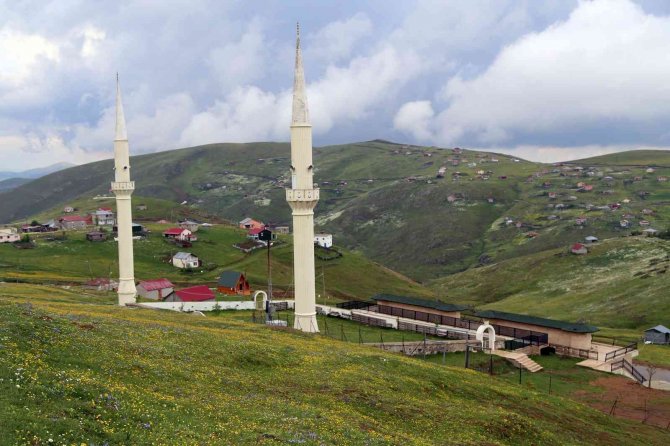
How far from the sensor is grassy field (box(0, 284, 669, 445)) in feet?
59.9

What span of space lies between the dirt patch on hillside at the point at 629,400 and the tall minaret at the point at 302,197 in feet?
83.6

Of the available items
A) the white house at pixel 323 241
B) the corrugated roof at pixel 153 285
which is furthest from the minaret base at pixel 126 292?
the white house at pixel 323 241

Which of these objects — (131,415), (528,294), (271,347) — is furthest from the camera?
(528,294)

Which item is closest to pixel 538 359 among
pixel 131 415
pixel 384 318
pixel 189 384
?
pixel 384 318

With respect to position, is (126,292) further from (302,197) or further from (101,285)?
(302,197)

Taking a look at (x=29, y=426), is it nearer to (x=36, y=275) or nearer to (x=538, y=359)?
(x=538, y=359)

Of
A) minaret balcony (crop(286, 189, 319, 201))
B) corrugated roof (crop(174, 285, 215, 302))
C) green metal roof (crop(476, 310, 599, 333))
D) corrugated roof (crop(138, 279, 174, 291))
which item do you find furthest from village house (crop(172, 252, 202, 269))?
minaret balcony (crop(286, 189, 319, 201))

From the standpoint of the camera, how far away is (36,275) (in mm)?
100875

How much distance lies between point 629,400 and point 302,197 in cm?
3387

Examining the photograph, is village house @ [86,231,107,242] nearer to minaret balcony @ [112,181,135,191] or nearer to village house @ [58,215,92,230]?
village house @ [58,215,92,230]

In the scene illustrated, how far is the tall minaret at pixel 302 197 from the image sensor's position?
5416 centimetres

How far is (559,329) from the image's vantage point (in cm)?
6356

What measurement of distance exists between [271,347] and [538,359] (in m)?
35.6

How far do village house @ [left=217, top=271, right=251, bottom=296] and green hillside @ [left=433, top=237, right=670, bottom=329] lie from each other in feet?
174
